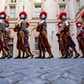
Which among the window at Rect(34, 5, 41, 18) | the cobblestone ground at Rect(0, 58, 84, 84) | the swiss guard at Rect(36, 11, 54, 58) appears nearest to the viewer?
the cobblestone ground at Rect(0, 58, 84, 84)

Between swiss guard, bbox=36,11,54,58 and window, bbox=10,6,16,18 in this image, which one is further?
window, bbox=10,6,16,18

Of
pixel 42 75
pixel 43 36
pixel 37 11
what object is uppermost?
pixel 37 11

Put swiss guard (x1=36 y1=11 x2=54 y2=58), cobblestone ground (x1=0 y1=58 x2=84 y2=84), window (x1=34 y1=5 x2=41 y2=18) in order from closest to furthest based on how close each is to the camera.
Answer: cobblestone ground (x1=0 y1=58 x2=84 y2=84)
swiss guard (x1=36 y1=11 x2=54 y2=58)
window (x1=34 y1=5 x2=41 y2=18)

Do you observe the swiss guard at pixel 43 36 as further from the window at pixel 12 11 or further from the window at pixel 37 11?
the window at pixel 12 11

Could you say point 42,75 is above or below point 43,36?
below

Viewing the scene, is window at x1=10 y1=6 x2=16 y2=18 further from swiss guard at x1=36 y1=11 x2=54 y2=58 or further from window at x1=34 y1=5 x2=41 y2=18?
swiss guard at x1=36 y1=11 x2=54 y2=58

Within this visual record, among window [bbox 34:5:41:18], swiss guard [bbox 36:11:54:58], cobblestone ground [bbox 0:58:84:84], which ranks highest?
window [bbox 34:5:41:18]

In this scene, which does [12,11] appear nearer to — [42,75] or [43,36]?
[43,36]

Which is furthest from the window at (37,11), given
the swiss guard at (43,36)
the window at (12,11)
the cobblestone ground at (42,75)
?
the cobblestone ground at (42,75)

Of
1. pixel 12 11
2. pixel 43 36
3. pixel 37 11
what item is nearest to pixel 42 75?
pixel 43 36

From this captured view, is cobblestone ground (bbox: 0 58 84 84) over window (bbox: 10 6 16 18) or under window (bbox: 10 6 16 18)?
under

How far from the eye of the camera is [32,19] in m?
26.0

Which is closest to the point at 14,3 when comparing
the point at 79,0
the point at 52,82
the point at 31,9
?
the point at 31,9

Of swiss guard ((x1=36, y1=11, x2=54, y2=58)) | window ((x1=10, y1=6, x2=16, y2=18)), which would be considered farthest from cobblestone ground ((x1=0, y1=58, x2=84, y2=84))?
window ((x1=10, y1=6, x2=16, y2=18))
